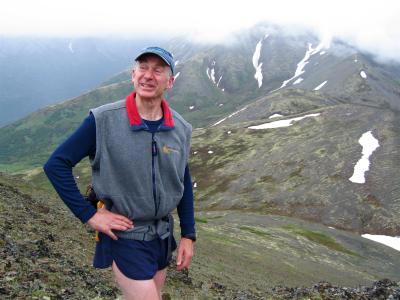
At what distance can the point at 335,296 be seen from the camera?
75.2 ft

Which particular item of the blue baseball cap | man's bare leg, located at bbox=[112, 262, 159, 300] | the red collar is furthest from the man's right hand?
the blue baseball cap

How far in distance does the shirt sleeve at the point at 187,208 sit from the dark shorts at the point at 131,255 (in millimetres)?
955

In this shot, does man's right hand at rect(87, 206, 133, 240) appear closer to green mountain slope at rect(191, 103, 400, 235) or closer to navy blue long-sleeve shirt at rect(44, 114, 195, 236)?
navy blue long-sleeve shirt at rect(44, 114, 195, 236)

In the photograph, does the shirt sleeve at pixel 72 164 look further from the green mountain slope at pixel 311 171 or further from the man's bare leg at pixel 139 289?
the green mountain slope at pixel 311 171

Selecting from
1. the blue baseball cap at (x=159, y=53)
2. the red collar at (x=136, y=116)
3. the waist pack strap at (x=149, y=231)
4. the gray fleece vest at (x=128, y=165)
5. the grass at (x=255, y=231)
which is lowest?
the grass at (x=255, y=231)

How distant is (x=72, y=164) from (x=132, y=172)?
992mm

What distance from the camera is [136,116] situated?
7824 millimetres

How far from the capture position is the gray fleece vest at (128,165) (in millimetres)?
7727

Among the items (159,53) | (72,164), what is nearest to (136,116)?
(159,53)

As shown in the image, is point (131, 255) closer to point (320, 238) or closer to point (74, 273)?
point (74, 273)

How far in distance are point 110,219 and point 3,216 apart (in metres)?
23.9

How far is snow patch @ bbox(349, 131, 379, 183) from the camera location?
12416 centimetres

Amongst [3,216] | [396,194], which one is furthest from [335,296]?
[396,194]

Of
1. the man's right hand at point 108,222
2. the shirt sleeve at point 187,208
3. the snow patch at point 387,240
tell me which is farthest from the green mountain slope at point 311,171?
the man's right hand at point 108,222
